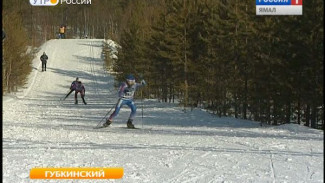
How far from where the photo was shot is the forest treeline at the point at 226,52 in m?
8.90

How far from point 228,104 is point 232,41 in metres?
2.83

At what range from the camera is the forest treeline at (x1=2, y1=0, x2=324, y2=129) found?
8.90 metres

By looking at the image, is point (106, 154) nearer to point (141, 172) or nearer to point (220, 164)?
point (141, 172)

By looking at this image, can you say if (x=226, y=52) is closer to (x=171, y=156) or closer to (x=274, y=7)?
(x=274, y=7)

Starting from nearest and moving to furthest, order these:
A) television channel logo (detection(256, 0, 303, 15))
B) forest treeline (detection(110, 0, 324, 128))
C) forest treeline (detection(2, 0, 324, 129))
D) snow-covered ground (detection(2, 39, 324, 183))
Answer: snow-covered ground (detection(2, 39, 324, 183)) → television channel logo (detection(256, 0, 303, 15)) → forest treeline (detection(110, 0, 324, 128)) → forest treeline (detection(2, 0, 324, 129))

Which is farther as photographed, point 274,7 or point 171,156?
point 171,156

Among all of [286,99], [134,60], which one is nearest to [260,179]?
[286,99]

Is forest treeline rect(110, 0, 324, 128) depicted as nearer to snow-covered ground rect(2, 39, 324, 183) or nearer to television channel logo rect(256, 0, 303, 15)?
snow-covered ground rect(2, 39, 324, 183)

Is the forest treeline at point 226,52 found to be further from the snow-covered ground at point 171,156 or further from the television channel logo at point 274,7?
the television channel logo at point 274,7

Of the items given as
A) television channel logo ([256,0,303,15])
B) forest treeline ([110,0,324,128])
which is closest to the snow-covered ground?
forest treeline ([110,0,324,128])

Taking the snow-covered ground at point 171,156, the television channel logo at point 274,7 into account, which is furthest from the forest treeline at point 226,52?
the television channel logo at point 274,7

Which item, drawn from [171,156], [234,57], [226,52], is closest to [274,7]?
[171,156]

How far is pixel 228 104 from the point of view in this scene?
1684cm

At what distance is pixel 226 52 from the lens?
664 inches
